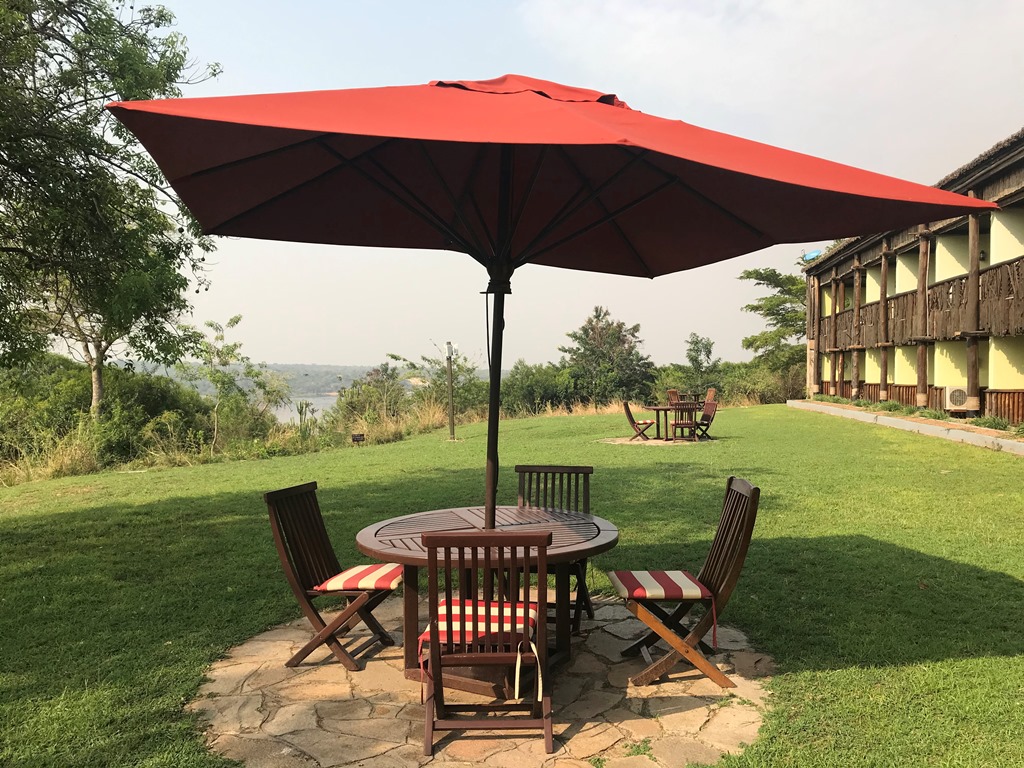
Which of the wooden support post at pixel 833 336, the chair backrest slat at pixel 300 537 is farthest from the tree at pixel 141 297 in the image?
the wooden support post at pixel 833 336

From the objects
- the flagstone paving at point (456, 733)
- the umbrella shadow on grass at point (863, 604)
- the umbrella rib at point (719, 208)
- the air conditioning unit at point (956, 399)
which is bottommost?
the flagstone paving at point (456, 733)

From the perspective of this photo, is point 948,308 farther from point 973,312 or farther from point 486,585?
point 486,585

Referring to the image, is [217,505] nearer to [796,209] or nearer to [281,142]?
[281,142]

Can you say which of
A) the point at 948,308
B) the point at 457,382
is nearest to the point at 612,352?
the point at 457,382

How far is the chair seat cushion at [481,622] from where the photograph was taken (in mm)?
2824

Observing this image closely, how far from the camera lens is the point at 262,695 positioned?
3.33 metres

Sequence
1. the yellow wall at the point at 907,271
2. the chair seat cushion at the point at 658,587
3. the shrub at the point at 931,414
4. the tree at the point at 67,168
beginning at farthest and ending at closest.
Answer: the yellow wall at the point at 907,271 < the shrub at the point at 931,414 < the tree at the point at 67,168 < the chair seat cushion at the point at 658,587

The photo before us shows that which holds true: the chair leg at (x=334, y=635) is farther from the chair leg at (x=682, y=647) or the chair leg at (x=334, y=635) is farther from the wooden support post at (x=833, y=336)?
the wooden support post at (x=833, y=336)

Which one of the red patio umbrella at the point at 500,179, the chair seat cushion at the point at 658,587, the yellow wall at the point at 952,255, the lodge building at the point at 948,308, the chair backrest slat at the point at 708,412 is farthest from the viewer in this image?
the yellow wall at the point at 952,255

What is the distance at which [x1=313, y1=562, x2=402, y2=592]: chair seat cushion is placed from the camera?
11.6 feet

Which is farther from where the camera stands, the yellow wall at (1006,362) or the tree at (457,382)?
the tree at (457,382)

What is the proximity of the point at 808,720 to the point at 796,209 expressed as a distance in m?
2.37

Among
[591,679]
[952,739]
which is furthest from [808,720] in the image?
[591,679]

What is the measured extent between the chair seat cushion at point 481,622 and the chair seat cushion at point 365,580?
0.52 m
